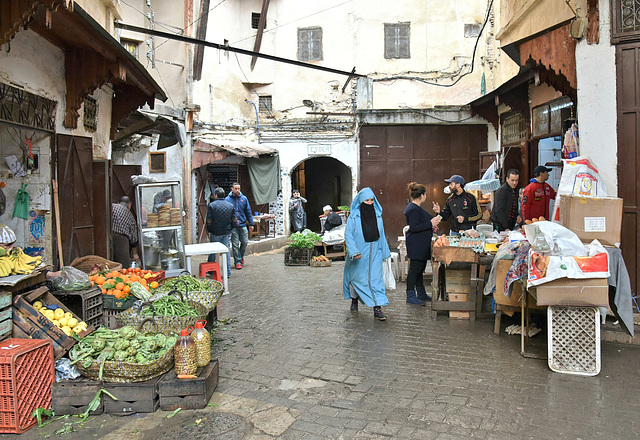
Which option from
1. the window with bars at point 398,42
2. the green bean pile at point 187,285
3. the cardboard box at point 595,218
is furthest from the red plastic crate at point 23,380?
the window with bars at point 398,42

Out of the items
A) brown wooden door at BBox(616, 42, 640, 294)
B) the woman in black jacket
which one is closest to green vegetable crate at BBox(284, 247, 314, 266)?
the woman in black jacket

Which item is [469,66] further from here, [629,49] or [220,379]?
[220,379]

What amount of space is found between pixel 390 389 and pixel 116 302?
332 cm

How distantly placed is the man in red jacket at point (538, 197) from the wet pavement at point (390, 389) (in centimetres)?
222

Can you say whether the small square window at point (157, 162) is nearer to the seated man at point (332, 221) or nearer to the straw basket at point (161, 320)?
the seated man at point (332, 221)

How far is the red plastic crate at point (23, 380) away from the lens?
3715mm

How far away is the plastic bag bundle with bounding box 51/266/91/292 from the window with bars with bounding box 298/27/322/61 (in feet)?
49.3

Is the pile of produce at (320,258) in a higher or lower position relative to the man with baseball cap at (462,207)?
lower

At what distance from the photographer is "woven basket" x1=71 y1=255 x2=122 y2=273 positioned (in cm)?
681

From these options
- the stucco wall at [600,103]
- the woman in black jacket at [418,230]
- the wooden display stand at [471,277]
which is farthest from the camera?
the woman in black jacket at [418,230]

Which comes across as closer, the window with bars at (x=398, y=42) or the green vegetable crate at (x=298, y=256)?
the green vegetable crate at (x=298, y=256)

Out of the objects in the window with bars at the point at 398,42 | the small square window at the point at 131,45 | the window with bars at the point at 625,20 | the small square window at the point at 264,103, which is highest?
the window with bars at the point at 398,42

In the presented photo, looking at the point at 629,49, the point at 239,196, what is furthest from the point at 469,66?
the point at 629,49


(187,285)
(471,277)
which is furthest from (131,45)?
(471,277)
